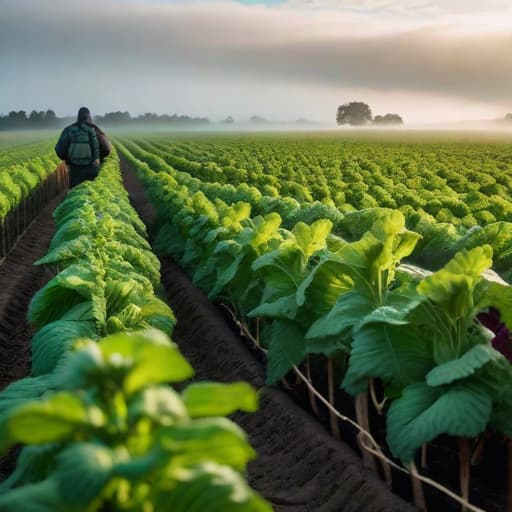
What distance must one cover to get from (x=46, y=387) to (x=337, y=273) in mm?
1691

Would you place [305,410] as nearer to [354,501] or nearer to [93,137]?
[354,501]

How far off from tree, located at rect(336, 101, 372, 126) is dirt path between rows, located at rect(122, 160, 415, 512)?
160 meters

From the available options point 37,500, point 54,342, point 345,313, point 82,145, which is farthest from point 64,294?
point 82,145

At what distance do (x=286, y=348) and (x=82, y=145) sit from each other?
1055cm

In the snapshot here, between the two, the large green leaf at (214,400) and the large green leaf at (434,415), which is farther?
the large green leaf at (434,415)

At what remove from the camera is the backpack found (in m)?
14.2

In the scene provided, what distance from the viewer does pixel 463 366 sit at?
9.68 feet

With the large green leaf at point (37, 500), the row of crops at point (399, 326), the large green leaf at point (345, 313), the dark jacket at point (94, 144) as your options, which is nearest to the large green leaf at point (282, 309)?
the row of crops at point (399, 326)

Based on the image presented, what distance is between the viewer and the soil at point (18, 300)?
6602mm

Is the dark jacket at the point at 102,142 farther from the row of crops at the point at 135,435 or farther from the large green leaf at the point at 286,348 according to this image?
the row of crops at the point at 135,435

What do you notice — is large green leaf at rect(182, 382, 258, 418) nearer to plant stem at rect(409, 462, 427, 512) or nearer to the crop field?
the crop field

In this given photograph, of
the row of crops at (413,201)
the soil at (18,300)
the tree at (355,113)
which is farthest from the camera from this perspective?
the tree at (355,113)

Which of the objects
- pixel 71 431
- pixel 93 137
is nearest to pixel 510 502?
pixel 71 431

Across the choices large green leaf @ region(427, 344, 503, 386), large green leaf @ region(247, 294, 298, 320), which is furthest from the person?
large green leaf @ region(427, 344, 503, 386)
